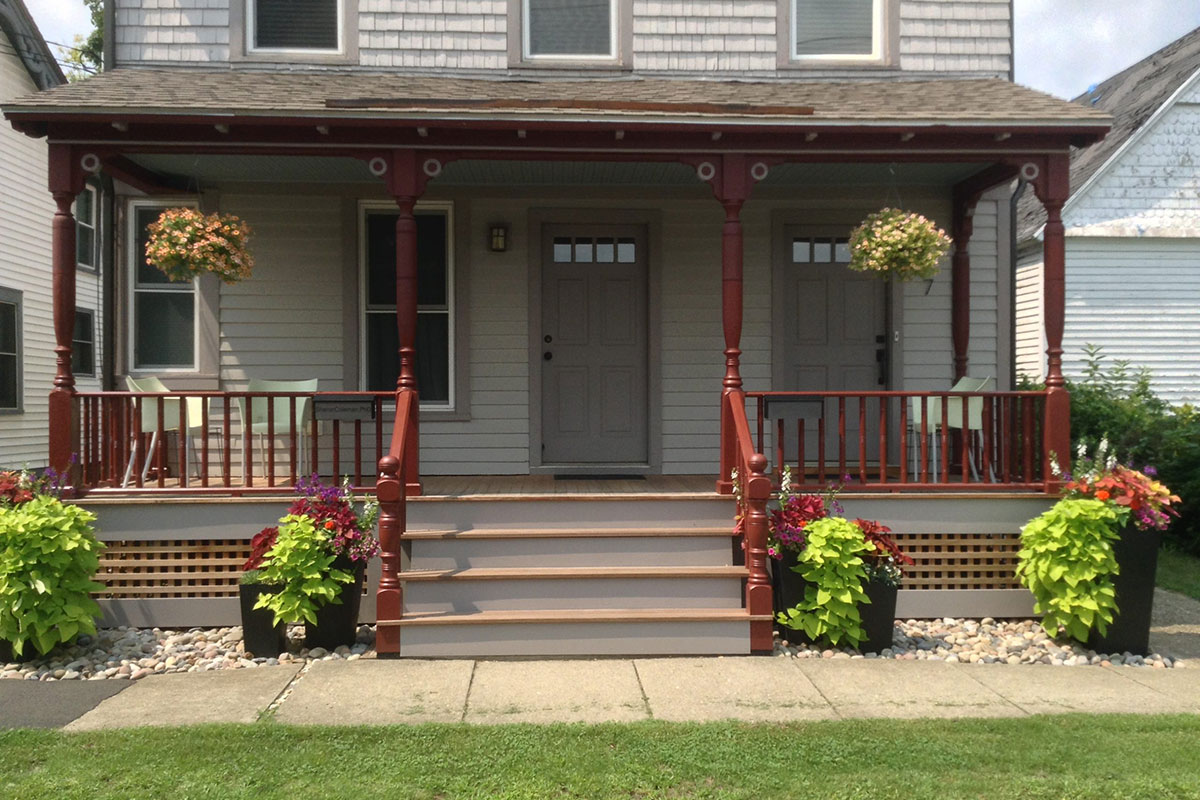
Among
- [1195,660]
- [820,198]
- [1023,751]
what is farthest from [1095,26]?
[1023,751]

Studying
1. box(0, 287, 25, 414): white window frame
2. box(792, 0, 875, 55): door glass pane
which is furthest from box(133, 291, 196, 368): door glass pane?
box(0, 287, 25, 414): white window frame

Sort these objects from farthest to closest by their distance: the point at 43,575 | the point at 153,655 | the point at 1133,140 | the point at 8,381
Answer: the point at 1133,140 < the point at 8,381 < the point at 153,655 < the point at 43,575

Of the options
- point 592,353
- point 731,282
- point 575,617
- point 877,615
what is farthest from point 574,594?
point 592,353

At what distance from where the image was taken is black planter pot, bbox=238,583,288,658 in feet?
18.0

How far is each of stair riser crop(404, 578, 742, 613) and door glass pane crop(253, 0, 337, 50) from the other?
4.78 metres

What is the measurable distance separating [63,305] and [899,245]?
5.51 metres

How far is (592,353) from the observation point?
25.6ft

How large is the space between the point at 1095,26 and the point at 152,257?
35204 millimetres

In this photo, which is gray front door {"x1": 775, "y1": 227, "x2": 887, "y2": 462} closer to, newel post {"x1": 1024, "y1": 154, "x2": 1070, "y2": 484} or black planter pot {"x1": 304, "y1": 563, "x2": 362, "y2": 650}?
newel post {"x1": 1024, "y1": 154, "x2": 1070, "y2": 484}

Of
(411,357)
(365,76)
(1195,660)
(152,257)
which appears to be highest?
(365,76)

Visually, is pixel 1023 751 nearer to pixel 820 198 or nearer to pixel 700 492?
pixel 700 492

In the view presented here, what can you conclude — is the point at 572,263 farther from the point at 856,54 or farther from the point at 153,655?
the point at 153,655

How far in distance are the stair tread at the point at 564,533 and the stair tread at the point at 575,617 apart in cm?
52

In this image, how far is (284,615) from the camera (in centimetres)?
530
